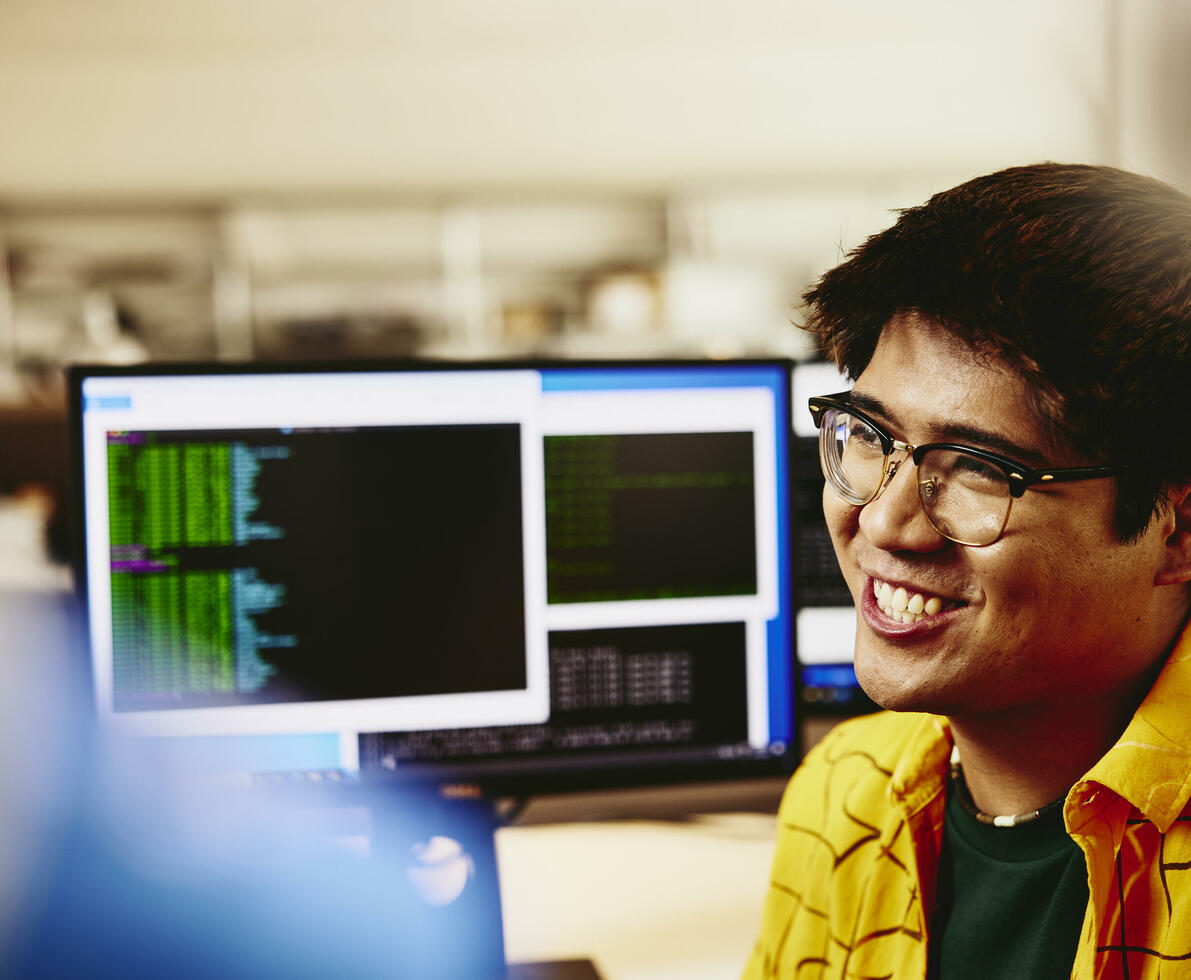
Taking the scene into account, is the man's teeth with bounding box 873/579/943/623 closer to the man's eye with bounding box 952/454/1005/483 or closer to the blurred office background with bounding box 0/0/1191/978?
the man's eye with bounding box 952/454/1005/483

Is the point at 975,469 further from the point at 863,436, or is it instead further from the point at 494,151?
the point at 494,151

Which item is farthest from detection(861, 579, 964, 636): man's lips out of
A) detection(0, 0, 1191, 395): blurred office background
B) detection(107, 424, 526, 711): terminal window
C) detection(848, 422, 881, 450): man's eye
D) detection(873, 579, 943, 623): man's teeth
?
detection(0, 0, 1191, 395): blurred office background

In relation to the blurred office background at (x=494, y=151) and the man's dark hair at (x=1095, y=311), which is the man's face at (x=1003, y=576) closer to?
the man's dark hair at (x=1095, y=311)

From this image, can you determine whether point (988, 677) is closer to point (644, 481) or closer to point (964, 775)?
point (964, 775)

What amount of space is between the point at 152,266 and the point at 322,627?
4.25m

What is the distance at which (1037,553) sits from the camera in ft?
2.19

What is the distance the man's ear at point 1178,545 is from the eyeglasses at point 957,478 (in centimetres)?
7

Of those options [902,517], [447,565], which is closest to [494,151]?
[447,565]

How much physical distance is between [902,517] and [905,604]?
6 cm

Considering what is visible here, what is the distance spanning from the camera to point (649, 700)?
1.00m

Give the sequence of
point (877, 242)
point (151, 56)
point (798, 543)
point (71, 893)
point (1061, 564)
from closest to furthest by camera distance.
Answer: point (1061, 564)
point (877, 242)
point (71, 893)
point (798, 543)
point (151, 56)

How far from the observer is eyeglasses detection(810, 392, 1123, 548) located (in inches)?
26.0

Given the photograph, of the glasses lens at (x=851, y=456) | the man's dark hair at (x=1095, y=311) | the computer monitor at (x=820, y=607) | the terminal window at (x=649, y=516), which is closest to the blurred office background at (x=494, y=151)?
the computer monitor at (x=820, y=607)

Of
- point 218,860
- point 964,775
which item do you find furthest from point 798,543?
point 218,860
